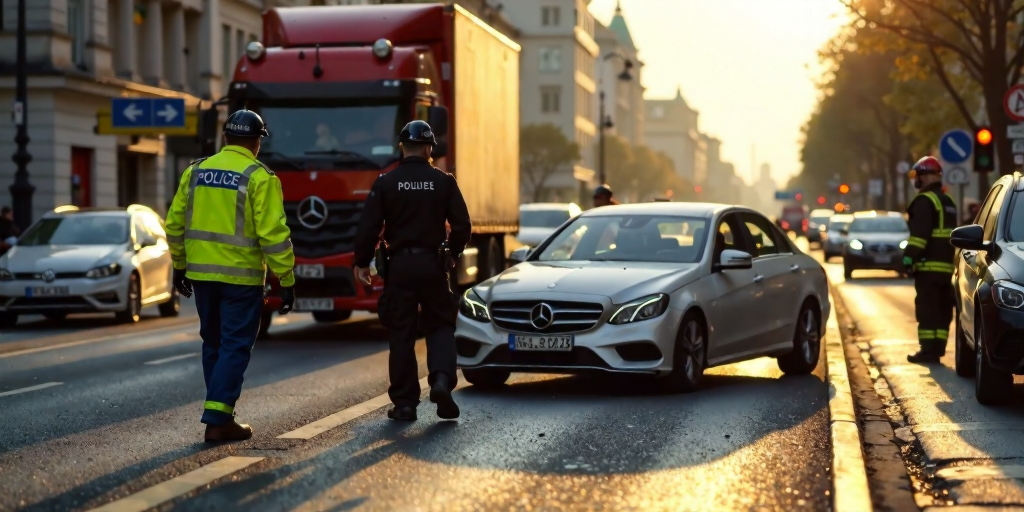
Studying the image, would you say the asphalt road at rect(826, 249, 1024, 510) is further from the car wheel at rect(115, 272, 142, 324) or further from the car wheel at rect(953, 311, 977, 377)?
the car wheel at rect(115, 272, 142, 324)

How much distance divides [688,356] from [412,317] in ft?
8.62

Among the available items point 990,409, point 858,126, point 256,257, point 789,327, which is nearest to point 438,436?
point 256,257

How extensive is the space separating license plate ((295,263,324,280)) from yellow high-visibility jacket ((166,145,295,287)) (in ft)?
28.9

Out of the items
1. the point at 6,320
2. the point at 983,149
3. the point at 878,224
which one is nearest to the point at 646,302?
the point at 6,320

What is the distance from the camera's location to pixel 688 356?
39.2 feet

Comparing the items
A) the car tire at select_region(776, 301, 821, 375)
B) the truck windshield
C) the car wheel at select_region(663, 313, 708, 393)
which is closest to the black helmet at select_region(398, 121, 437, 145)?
the car wheel at select_region(663, 313, 708, 393)

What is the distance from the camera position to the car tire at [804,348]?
1392cm

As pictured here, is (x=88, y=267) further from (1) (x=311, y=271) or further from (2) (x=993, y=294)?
(2) (x=993, y=294)

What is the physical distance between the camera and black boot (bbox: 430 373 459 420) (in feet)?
32.6

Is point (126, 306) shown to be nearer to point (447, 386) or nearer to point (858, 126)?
point (447, 386)

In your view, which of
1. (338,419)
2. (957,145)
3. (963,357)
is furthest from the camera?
(957,145)

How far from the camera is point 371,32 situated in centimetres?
1914

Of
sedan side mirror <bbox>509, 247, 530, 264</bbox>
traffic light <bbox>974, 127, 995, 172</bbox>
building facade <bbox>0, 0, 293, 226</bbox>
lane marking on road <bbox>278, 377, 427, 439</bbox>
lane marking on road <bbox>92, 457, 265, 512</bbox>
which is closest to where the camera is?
lane marking on road <bbox>92, 457, 265, 512</bbox>

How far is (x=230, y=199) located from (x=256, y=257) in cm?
34
